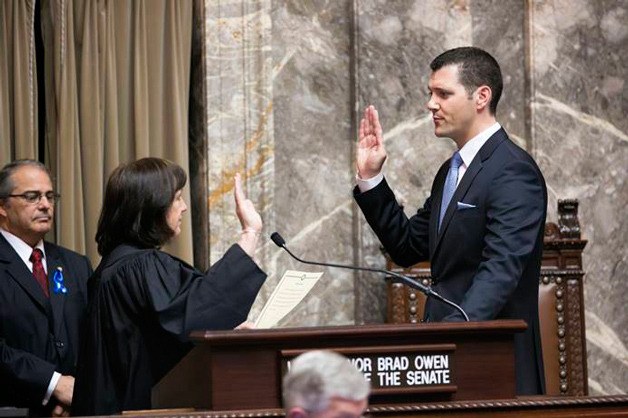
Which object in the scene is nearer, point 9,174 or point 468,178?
point 468,178

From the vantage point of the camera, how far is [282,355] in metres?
3.94

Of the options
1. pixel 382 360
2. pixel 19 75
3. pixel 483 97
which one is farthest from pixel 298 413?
pixel 19 75

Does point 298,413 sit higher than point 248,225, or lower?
lower

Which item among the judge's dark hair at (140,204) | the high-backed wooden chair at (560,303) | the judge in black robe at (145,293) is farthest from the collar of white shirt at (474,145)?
the high-backed wooden chair at (560,303)

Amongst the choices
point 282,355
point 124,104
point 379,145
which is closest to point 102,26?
point 124,104

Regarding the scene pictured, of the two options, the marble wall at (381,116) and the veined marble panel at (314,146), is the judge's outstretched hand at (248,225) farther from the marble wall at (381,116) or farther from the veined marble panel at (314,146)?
the veined marble panel at (314,146)

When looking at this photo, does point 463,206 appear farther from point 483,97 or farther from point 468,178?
point 483,97

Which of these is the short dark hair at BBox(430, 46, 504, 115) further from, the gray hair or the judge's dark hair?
the gray hair

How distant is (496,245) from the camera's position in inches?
185

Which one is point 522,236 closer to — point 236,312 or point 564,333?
point 236,312

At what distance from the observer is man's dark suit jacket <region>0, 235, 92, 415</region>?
560 centimetres

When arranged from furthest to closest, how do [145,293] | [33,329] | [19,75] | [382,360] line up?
[19,75], [33,329], [145,293], [382,360]

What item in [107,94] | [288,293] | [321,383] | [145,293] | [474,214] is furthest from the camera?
[107,94]

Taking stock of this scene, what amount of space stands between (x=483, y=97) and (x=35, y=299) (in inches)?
83.1
